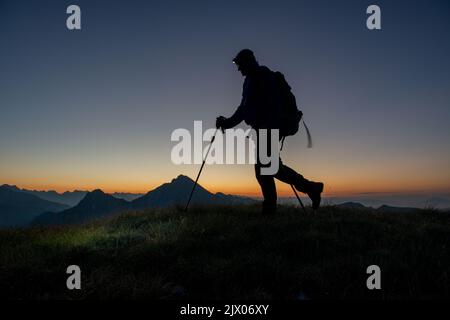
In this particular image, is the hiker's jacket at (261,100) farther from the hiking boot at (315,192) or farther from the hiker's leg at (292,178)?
the hiking boot at (315,192)

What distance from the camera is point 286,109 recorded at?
8.37 metres

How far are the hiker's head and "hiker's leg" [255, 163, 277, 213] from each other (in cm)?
224

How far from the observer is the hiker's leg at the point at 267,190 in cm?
811

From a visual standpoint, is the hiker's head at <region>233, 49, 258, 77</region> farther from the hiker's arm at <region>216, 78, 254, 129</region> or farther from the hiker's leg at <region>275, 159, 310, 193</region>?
the hiker's leg at <region>275, 159, 310, 193</region>

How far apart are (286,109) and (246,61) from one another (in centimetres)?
149

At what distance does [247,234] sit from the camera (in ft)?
20.6

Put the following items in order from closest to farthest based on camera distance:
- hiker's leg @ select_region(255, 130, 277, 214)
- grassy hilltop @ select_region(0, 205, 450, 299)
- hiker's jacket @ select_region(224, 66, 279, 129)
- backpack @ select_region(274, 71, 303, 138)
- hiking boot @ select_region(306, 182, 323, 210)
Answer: grassy hilltop @ select_region(0, 205, 450, 299) → hiker's jacket @ select_region(224, 66, 279, 129) → hiker's leg @ select_region(255, 130, 277, 214) → backpack @ select_region(274, 71, 303, 138) → hiking boot @ select_region(306, 182, 323, 210)

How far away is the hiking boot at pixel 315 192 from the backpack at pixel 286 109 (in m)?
1.38

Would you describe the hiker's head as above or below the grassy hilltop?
above

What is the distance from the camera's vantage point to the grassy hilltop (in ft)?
13.5

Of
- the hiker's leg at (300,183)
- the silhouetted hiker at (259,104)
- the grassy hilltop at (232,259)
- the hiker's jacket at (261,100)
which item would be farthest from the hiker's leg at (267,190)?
the hiker's jacket at (261,100)

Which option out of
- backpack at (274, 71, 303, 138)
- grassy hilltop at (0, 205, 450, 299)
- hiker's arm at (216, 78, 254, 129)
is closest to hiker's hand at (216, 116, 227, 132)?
hiker's arm at (216, 78, 254, 129)
